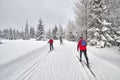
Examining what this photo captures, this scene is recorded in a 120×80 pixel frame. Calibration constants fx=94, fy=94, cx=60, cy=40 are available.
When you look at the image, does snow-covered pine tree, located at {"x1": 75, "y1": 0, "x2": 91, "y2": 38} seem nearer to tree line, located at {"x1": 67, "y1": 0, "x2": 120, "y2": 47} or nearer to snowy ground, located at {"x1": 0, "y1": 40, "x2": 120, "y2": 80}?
tree line, located at {"x1": 67, "y1": 0, "x2": 120, "y2": 47}

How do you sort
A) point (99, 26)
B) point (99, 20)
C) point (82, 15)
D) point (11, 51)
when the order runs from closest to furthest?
point (11, 51), point (99, 20), point (99, 26), point (82, 15)

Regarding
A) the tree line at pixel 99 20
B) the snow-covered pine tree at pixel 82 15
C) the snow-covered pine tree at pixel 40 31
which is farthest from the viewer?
the snow-covered pine tree at pixel 40 31

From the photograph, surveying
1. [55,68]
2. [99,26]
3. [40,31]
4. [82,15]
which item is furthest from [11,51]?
[40,31]

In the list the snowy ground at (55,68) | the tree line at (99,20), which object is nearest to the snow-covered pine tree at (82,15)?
the tree line at (99,20)

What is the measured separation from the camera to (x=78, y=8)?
894 inches

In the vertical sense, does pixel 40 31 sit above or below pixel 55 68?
above

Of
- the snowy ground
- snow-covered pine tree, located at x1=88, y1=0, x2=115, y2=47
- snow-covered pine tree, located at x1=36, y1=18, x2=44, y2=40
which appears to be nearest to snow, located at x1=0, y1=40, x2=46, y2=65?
the snowy ground

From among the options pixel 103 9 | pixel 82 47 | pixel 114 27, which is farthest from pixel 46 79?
pixel 114 27

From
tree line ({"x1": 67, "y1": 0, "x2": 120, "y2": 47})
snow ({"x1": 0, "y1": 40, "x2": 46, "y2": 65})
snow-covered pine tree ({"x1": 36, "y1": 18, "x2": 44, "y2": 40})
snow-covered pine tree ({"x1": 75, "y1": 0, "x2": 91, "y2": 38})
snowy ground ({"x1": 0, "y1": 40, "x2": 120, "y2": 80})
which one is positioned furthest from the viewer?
snow-covered pine tree ({"x1": 36, "y1": 18, "x2": 44, "y2": 40})

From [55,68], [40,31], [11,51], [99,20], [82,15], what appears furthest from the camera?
[40,31]

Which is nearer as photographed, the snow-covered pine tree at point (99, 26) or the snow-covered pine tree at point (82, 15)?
Answer: the snow-covered pine tree at point (99, 26)

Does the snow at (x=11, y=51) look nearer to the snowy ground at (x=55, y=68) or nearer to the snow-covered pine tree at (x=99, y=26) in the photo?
the snowy ground at (x=55, y=68)

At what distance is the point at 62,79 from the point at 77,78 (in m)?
0.79

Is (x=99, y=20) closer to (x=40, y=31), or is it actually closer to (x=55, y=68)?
(x=55, y=68)
